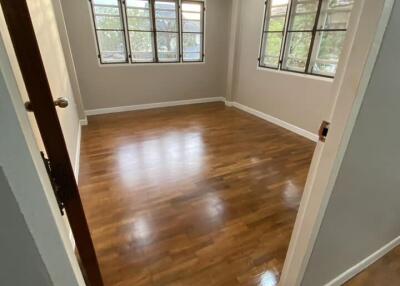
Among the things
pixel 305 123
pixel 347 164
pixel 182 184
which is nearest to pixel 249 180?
pixel 182 184

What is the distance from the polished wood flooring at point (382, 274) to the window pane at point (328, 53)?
227cm

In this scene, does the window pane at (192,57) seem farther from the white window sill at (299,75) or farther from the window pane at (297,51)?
the window pane at (297,51)

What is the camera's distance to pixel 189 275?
145 centimetres

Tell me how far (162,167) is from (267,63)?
2894mm

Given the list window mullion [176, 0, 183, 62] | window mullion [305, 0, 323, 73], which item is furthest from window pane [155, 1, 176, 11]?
window mullion [305, 0, 323, 73]

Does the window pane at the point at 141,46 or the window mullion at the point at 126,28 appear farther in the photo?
the window pane at the point at 141,46

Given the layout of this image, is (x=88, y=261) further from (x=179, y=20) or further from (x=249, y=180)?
(x=179, y=20)

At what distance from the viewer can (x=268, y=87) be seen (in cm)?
414

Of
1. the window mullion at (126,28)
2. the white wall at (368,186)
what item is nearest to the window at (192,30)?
Answer: the window mullion at (126,28)

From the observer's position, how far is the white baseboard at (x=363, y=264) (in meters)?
1.38

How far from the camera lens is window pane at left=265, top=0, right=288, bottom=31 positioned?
3.61m

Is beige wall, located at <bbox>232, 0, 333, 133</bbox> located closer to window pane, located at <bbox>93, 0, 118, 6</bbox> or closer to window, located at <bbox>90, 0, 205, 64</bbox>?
window, located at <bbox>90, 0, 205, 64</bbox>

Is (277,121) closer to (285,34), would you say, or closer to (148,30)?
(285,34)

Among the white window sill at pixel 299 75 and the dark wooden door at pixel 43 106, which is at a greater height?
the dark wooden door at pixel 43 106
